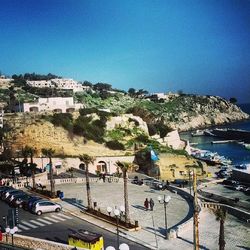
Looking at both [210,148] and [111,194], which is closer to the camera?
[111,194]

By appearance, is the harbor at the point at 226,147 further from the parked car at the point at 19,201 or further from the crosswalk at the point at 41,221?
the crosswalk at the point at 41,221

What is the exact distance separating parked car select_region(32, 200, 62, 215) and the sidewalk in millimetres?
1017

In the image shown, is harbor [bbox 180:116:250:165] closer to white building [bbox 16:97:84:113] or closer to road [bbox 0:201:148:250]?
white building [bbox 16:97:84:113]

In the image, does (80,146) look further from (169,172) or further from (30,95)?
(30,95)

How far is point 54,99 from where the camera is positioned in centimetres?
9044

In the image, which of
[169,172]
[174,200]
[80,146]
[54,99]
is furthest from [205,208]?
[54,99]

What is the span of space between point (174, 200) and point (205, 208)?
392 cm

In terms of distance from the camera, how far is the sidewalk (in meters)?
26.0

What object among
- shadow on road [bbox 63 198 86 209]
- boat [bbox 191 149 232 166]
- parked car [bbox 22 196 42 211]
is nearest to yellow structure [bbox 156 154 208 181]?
boat [bbox 191 149 232 166]

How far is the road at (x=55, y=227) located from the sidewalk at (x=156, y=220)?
69 centimetres

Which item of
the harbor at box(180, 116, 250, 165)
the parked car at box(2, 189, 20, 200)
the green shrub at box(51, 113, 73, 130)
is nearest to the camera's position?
the parked car at box(2, 189, 20, 200)

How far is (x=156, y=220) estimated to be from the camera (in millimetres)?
30641

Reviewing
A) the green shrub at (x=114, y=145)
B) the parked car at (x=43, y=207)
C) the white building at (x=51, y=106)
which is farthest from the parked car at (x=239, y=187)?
the white building at (x=51, y=106)

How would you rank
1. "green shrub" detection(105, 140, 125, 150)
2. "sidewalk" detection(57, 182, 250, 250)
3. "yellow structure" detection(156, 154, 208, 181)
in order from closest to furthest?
"sidewalk" detection(57, 182, 250, 250), "yellow structure" detection(156, 154, 208, 181), "green shrub" detection(105, 140, 125, 150)
